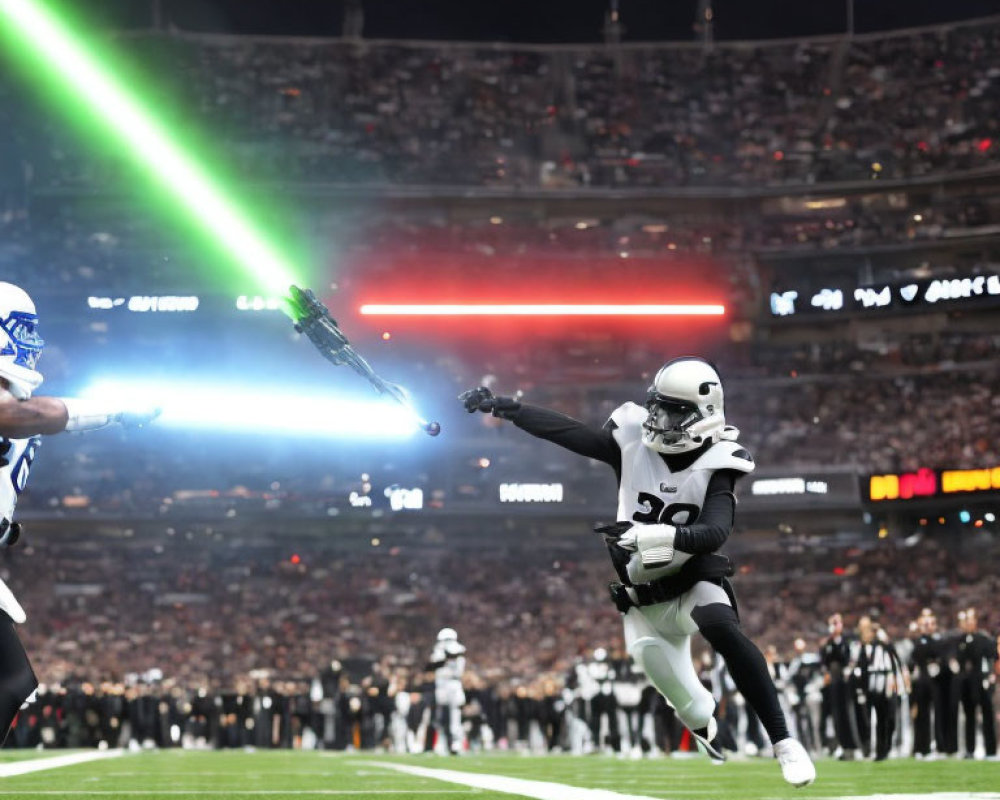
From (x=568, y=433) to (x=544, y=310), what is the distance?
2814cm

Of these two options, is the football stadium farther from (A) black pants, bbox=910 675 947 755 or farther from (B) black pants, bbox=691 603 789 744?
(B) black pants, bbox=691 603 789 744

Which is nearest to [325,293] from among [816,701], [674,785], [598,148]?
[598,148]

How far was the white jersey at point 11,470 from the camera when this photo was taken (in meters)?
5.72

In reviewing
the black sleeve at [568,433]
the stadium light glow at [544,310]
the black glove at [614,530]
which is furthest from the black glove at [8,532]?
the stadium light glow at [544,310]

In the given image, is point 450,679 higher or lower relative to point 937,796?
higher

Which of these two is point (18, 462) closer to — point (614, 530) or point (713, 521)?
point (614, 530)

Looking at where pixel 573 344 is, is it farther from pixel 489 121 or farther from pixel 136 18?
pixel 136 18

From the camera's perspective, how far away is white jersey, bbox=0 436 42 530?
572 cm

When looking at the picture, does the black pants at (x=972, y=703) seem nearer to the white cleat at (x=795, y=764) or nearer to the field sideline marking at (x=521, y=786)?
the field sideline marking at (x=521, y=786)

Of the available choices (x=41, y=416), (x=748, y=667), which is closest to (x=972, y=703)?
(x=748, y=667)

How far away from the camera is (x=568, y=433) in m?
6.80

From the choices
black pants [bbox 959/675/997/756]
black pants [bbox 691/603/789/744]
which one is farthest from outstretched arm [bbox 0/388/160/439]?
black pants [bbox 959/675/997/756]

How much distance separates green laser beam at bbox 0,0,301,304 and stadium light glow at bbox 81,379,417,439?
273cm

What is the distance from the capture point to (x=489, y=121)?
38.6m
